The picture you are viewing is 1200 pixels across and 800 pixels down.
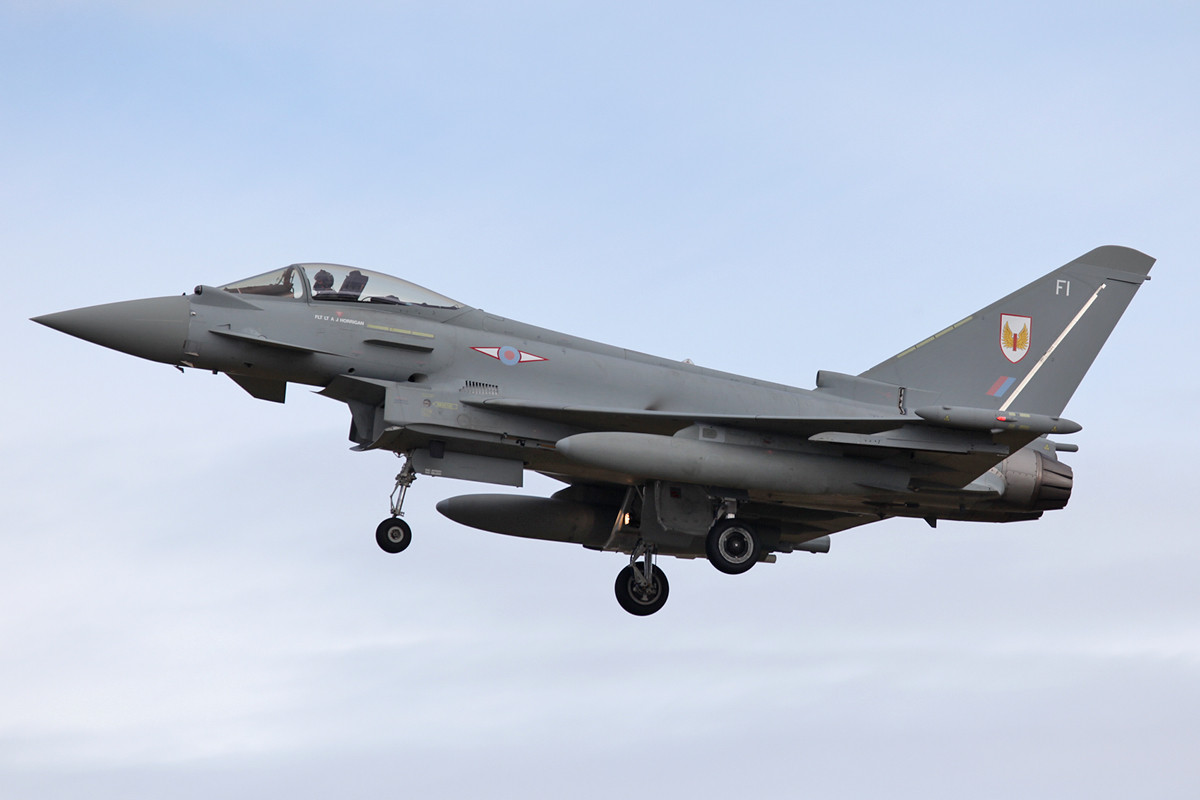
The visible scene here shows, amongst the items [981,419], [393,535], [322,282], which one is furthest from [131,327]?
[981,419]

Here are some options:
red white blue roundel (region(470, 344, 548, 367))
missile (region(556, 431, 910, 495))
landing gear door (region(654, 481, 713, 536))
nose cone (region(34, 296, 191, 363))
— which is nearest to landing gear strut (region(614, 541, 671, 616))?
landing gear door (region(654, 481, 713, 536))

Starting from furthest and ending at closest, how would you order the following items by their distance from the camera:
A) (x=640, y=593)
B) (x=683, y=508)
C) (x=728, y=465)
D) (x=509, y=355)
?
1. (x=640, y=593)
2. (x=683, y=508)
3. (x=509, y=355)
4. (x=728, y=465)

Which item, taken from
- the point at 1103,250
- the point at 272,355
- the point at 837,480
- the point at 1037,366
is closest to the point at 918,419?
the point at 837,480

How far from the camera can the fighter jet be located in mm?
16984

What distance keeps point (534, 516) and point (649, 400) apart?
9.61 ft

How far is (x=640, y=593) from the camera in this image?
20.6m

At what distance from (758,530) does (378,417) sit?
6014 millimetres

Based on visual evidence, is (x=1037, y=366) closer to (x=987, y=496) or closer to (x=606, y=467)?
(x=987, y=496)

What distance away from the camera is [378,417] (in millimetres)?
17688

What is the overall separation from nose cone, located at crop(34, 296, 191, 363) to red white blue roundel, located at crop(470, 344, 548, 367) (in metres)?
3.54

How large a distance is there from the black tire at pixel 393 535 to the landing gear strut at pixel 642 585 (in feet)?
13.7

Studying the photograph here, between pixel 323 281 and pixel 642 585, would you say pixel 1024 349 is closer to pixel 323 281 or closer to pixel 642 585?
pixel 642 585

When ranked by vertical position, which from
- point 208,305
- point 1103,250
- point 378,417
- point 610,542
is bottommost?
point 610,542

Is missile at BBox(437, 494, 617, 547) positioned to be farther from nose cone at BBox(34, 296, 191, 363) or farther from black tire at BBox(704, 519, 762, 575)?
nose cone at BBox(34, 296, 191, 363)
